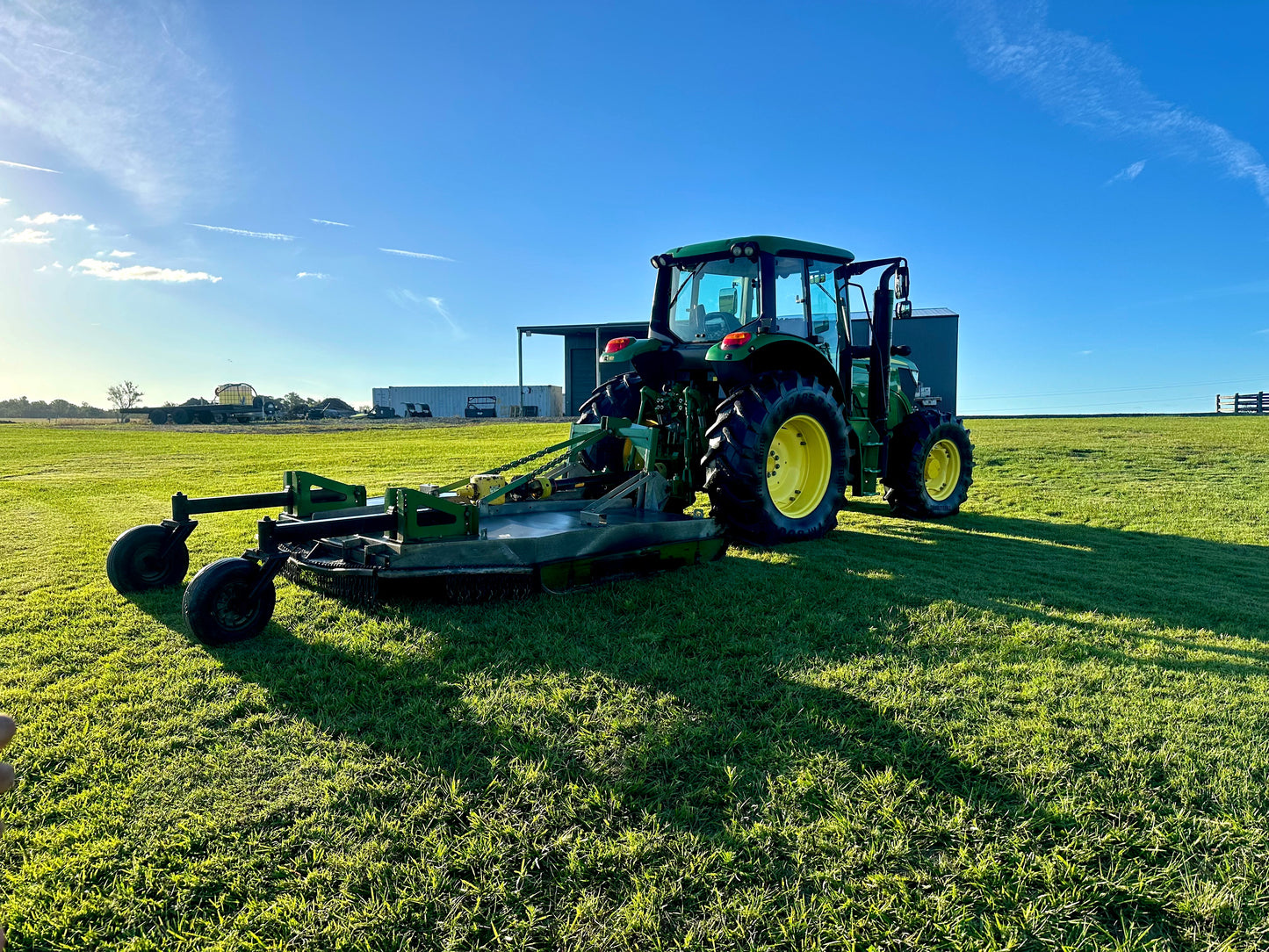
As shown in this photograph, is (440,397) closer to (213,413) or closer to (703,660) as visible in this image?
(213,413)

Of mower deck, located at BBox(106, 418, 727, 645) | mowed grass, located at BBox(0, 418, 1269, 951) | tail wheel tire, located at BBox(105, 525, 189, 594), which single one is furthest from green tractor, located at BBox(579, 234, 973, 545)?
tail wheel tire, located at BBox(105, 525, 189, 594)

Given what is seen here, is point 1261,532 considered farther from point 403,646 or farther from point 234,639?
point 234,639

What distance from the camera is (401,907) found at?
187 cm

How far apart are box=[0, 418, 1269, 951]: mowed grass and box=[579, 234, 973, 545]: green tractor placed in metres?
1.06

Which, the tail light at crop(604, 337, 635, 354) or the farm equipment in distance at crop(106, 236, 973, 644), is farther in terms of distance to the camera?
the tail light at crop(604, 337, 635, 354)

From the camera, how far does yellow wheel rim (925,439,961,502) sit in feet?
27.0

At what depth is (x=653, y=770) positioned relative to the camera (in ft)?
8.08

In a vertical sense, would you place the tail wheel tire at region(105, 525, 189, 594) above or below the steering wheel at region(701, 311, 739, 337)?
below

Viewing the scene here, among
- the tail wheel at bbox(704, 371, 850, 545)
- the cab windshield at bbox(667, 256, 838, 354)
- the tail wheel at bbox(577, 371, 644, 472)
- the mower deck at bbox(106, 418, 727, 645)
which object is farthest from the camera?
the cab windshield at bbox(667, 256, 838, 354)

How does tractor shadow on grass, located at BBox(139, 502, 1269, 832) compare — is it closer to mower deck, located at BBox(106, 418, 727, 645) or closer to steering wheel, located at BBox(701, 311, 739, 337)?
mower deck, located at BBox(106, 418, 727, 645)

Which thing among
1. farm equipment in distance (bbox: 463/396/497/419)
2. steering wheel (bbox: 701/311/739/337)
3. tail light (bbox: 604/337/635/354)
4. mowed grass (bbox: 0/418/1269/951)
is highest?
farm equipment in distance (bbox: 463/396/497/419)

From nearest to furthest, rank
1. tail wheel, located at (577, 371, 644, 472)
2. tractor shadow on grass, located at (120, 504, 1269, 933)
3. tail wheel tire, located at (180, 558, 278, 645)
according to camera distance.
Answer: tractor shadow on grass, located at (120, 504, 1269, 933) → tail wheel tire, located at (180, 558, 278, 645) → tail wheel, located at (577, 371, 644, 472)

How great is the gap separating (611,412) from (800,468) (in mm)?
1764

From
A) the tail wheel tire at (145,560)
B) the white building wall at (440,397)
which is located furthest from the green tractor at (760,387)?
the white building wall at (440,397)
